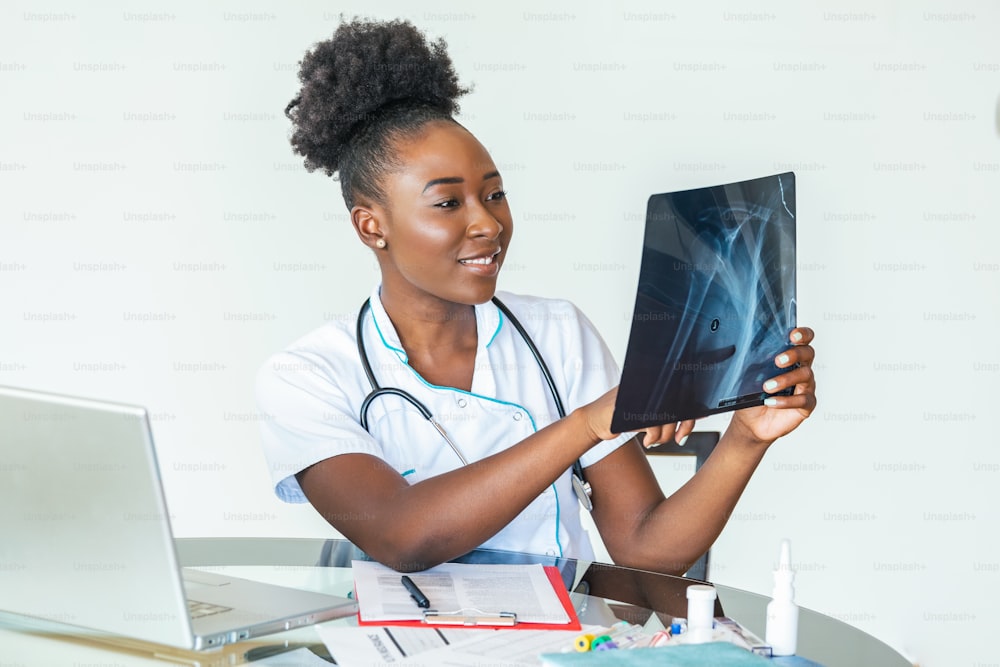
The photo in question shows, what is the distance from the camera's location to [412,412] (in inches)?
67.2

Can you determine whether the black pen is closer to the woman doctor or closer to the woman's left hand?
the woman doctor

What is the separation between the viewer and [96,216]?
9.51ft

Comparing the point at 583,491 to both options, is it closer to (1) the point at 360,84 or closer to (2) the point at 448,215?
(2) the point at 448,215

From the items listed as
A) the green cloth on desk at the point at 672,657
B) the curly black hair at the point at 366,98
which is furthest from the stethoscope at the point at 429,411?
the green cloth on desk at the point at 672,657

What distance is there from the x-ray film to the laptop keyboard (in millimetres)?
500

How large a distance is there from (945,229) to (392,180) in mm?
1845

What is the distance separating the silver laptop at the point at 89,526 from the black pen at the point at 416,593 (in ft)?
0.67

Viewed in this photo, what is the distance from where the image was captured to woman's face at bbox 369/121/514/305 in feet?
5.52

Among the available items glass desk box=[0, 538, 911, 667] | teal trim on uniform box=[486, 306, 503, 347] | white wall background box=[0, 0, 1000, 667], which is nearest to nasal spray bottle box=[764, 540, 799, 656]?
glass desk box=[0, 538, 911, 667]

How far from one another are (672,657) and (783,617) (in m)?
0.19

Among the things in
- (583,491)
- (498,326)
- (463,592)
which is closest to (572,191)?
(498,326)

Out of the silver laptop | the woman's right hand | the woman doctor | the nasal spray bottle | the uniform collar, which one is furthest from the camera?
the uniform collar

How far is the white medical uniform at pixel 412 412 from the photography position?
164 cm

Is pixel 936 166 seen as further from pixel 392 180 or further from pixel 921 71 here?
pixel 392 180
